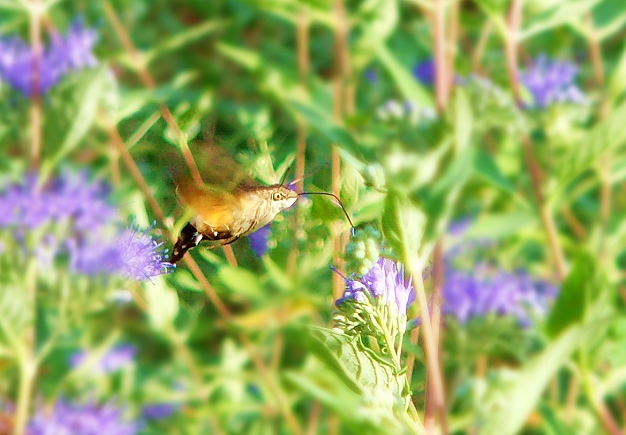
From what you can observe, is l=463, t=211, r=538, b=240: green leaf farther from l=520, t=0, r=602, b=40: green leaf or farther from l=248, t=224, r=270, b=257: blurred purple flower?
l=248, t=224, r=270, b=257: blurred purple flower

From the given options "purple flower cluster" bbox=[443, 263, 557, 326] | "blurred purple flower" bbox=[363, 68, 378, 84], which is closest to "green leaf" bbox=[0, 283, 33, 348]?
"purple flower cluster" bbox=[443, 263, 557, 326]

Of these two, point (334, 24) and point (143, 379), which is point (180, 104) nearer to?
point (334, 24)

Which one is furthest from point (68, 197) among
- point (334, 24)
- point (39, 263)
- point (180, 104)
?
point (180, 104)

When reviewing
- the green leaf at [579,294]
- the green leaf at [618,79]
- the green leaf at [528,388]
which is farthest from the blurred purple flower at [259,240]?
the green leaf at [618,79]

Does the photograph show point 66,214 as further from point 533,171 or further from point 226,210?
point 226,210

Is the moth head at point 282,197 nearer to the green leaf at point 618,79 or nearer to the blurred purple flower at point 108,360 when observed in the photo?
the green leaf at point 618,79

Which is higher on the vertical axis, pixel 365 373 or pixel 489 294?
pixel 489 294

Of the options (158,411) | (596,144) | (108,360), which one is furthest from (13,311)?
(596,144)
